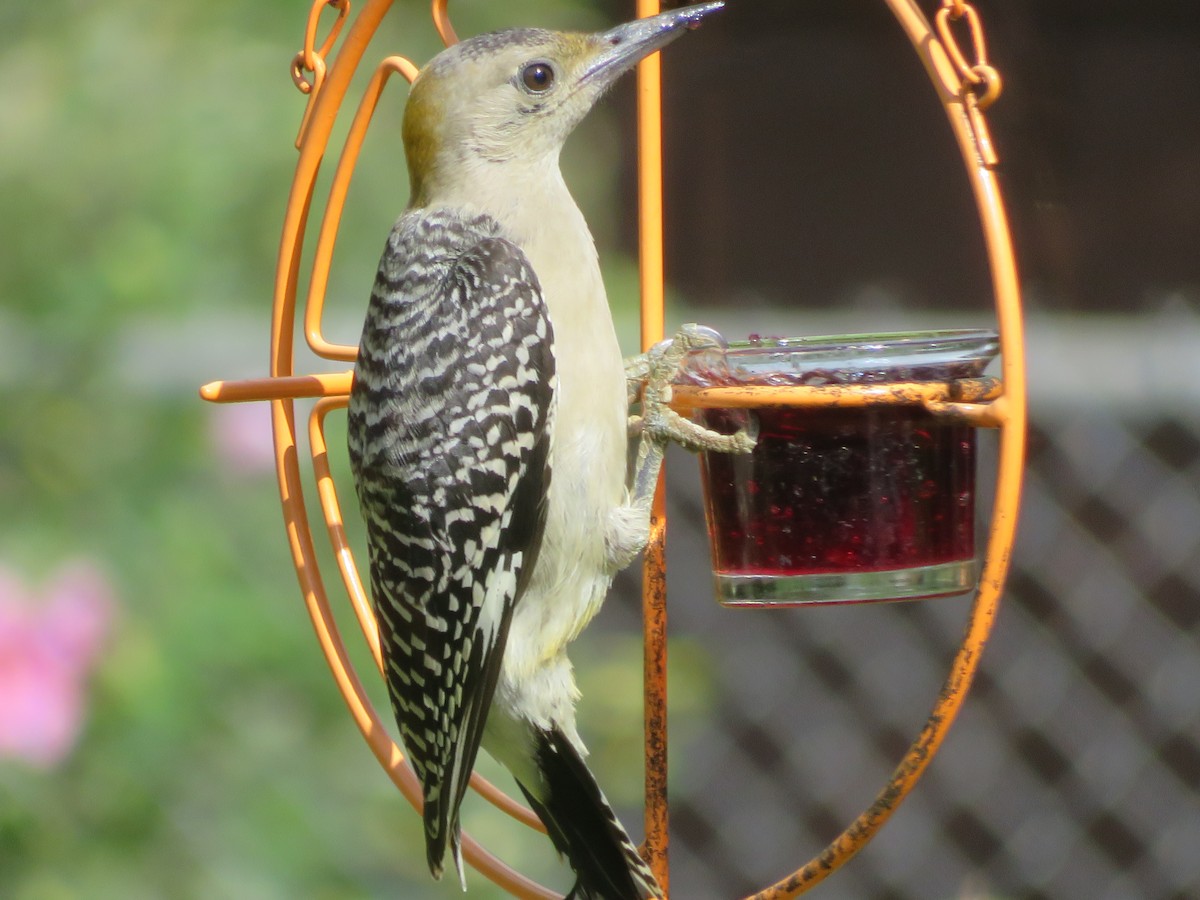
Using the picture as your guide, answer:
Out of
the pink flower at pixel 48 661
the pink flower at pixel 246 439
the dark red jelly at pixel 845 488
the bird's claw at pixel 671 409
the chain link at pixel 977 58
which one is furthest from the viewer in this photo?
the pink flower at pixel 246 439

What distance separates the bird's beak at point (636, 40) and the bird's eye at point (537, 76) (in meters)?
0.05

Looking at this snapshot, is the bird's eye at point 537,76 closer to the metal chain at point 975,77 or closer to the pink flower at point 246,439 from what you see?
the metal chain at point 975,77

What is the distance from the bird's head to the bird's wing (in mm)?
167

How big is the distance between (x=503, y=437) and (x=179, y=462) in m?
1.52

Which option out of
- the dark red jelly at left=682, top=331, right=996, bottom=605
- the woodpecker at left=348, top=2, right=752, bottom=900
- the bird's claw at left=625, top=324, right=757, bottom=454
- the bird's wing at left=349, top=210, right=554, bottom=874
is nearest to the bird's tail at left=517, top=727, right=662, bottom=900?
the woodpecker at left=348, top=2, right=752, bottom=900

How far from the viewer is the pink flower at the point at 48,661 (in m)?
3.02

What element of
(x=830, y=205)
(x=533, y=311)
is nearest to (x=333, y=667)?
(x=533, y=311)

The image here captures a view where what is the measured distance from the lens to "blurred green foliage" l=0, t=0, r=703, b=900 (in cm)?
318

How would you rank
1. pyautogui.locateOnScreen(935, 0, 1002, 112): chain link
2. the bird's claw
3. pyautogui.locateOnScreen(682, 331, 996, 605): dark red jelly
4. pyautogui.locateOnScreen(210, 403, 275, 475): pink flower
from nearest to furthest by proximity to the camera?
pyautogui.locateOnScreen(935, 0, 1002, 112): chain link → pyautogui.locateOnScreen(682, 331, 996, 605): dark red jelly → the bird's claw → pyautogui.locateOnScreen(210, 403, 275, 475): pink flower

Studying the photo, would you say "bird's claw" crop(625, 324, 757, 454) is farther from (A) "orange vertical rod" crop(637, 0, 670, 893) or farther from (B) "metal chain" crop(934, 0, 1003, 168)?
(B) "metal chain" crop(934, 0, 1003, 168)

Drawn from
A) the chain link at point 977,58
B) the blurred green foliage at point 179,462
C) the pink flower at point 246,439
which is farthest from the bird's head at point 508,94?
the blurred green foliage at point 179,462

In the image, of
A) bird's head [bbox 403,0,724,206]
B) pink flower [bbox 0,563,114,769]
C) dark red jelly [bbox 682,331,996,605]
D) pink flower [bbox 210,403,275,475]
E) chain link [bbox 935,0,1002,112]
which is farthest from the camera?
pink flower [bbox 210,403,275,475]

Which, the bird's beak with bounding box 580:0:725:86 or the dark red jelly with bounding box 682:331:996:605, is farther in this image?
the bird's beak with bounding box 580:0:725:86

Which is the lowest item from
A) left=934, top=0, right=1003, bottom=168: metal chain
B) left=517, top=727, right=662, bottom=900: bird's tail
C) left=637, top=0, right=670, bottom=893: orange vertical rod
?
left=517, top=727, right=662, bottom=900: bird's tail
